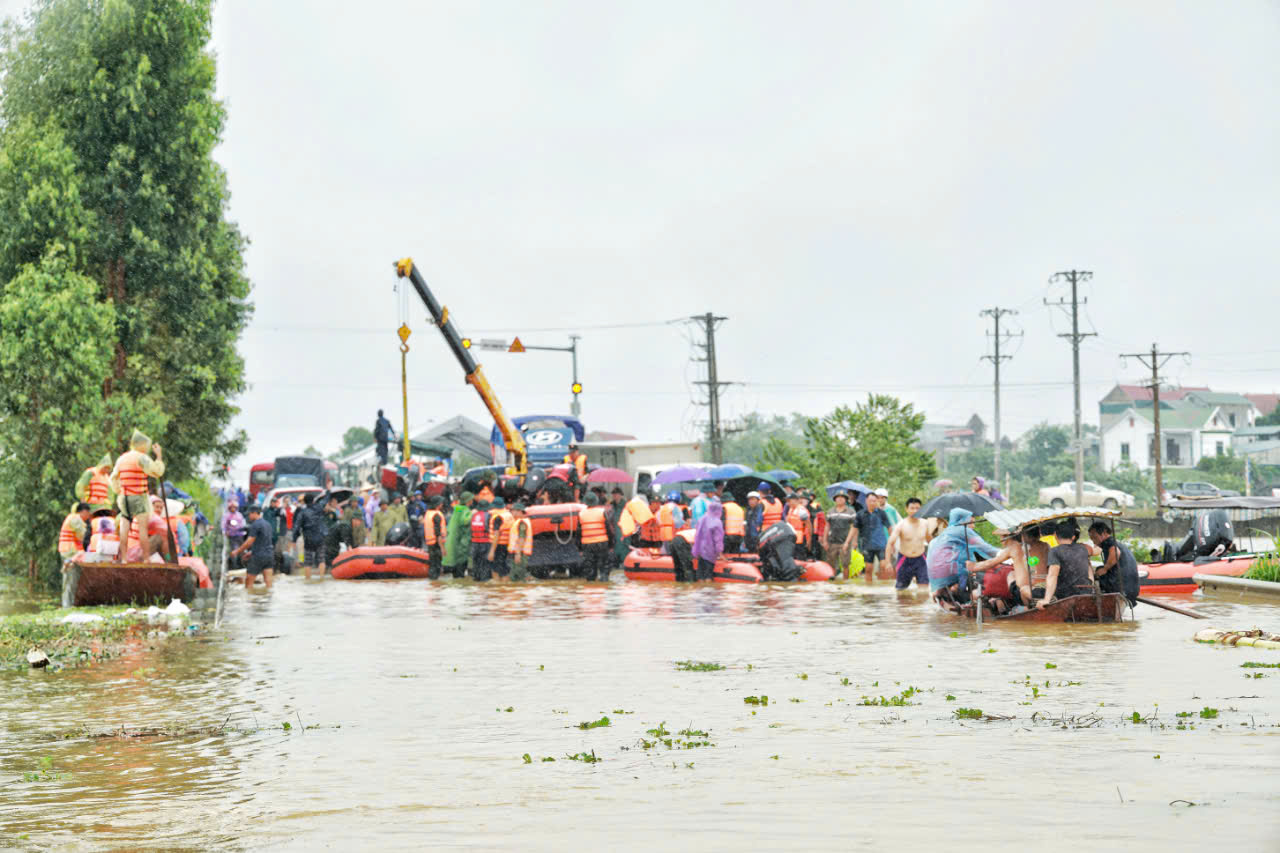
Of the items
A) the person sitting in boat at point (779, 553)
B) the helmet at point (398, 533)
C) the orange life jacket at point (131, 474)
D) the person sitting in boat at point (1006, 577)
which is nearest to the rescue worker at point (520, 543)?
the helmet at point (398, 533)

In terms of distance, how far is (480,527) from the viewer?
31.1 meters

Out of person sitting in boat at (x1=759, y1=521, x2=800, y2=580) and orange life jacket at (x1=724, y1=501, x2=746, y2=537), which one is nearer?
person sitting in boat at (x1=759, y1=521, x2=800, y2=580)

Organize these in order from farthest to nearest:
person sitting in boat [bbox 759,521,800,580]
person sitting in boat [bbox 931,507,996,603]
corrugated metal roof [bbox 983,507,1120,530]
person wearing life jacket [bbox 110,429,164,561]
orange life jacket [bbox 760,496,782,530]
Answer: orange life jacket [bbox 760,496,782,530] < person sitting in boat [bbox 759,521,800,580] < person wearing life jacket [bbox 110,429,164,561] < person sitting in boat [bbox 931,507,996,603] < corrugated metal roof [bbox 983,507,1120,530]

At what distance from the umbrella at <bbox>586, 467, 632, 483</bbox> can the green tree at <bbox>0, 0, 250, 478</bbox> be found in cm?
1289

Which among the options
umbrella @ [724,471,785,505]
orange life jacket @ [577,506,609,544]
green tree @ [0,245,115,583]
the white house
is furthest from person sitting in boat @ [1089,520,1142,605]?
the white house

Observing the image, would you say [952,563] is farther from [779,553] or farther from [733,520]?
[733,520]

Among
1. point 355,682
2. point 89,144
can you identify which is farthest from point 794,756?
point 89,144

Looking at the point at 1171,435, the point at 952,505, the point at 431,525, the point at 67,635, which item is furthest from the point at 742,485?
the point at 1171,435

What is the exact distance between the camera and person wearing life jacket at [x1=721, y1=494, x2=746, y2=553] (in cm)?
3003

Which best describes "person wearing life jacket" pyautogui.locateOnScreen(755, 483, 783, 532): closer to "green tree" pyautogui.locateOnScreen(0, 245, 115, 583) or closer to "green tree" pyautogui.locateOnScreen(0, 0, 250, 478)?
"green tree" pyautogui.locateOnScreen(0, 0, 250, 478)

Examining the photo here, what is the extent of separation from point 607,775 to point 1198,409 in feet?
341

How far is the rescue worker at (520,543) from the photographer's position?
30.9 meters

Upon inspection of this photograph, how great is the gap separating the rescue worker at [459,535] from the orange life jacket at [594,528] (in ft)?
9.10

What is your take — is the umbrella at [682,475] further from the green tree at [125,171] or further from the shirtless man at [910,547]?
the shirtless man at [910,547]
